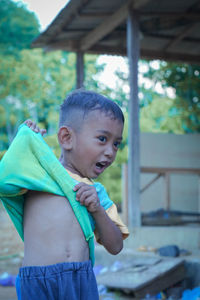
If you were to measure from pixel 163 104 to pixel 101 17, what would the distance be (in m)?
6.75

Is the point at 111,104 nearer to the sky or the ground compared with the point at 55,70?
nearer to the ground

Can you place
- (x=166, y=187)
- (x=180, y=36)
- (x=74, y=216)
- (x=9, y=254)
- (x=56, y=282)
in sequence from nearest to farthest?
1. (x=56, y=282)
2. (x=74, y=216)
3. (x=9, y=254)
4. (x=166, y=187)
5. (x=180, y=36)

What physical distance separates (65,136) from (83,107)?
164 mm

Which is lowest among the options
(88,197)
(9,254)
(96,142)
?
(9,254)

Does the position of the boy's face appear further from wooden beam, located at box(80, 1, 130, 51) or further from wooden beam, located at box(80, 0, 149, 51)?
wooden beam, located at box(80, 1, 130, 51)

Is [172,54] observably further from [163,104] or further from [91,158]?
[91,158]

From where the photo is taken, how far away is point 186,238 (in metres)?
6.63

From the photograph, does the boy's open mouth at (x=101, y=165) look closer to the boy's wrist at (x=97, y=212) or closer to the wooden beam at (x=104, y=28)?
the boy's wrist at (x=97, y=212)

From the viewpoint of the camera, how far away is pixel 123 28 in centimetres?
893

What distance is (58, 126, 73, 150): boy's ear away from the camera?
7.09 feet

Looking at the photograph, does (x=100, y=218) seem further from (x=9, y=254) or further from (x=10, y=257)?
(x=9, y=254)

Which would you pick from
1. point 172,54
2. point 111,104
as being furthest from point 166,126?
point 111,104

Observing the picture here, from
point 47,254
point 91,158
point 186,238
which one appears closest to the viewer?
point 47,254

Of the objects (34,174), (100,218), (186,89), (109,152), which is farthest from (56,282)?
(186,89)
